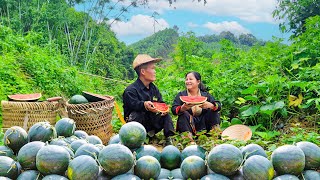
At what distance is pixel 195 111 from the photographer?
620 centimetres

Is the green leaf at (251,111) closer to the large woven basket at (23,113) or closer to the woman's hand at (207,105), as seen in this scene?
the woman's hand at (207,105)

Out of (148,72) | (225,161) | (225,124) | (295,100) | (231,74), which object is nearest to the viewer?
(225,161)

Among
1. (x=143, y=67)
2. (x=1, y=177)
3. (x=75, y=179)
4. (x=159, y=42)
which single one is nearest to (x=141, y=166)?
(x=75, y=179)

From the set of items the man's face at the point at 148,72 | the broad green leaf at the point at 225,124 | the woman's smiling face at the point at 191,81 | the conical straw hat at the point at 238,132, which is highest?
the man's face at the point at 148,72

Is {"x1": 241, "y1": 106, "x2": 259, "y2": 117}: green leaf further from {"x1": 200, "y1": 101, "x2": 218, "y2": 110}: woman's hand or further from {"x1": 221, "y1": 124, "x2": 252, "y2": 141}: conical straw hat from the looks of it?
{"x1": 200, "y1": 101, "x2": 218, "y2": 110}: woman's hand

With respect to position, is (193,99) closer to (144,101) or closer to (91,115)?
(144,101)

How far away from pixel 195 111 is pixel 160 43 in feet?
47.1

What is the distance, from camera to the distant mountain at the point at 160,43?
764 inches

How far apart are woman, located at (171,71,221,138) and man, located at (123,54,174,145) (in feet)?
0.66

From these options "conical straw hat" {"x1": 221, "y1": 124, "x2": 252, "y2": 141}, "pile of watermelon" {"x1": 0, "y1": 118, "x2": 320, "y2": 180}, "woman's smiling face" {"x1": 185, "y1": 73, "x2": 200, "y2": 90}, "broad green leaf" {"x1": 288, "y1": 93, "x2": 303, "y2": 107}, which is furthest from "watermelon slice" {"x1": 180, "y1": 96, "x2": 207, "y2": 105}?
"pile of watermelon" {"x1": 0, "y1": 118, "x2": 320, "y2": 180}

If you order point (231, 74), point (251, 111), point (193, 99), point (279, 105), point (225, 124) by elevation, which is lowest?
point (225, 124)

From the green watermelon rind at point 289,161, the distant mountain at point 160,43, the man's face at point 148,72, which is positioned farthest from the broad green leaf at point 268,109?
the distant mountain at point 160,43

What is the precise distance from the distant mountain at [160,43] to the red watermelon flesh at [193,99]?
12.8 metres

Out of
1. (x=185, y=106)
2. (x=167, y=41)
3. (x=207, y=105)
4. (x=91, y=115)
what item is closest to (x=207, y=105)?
(x=207, y=105)
